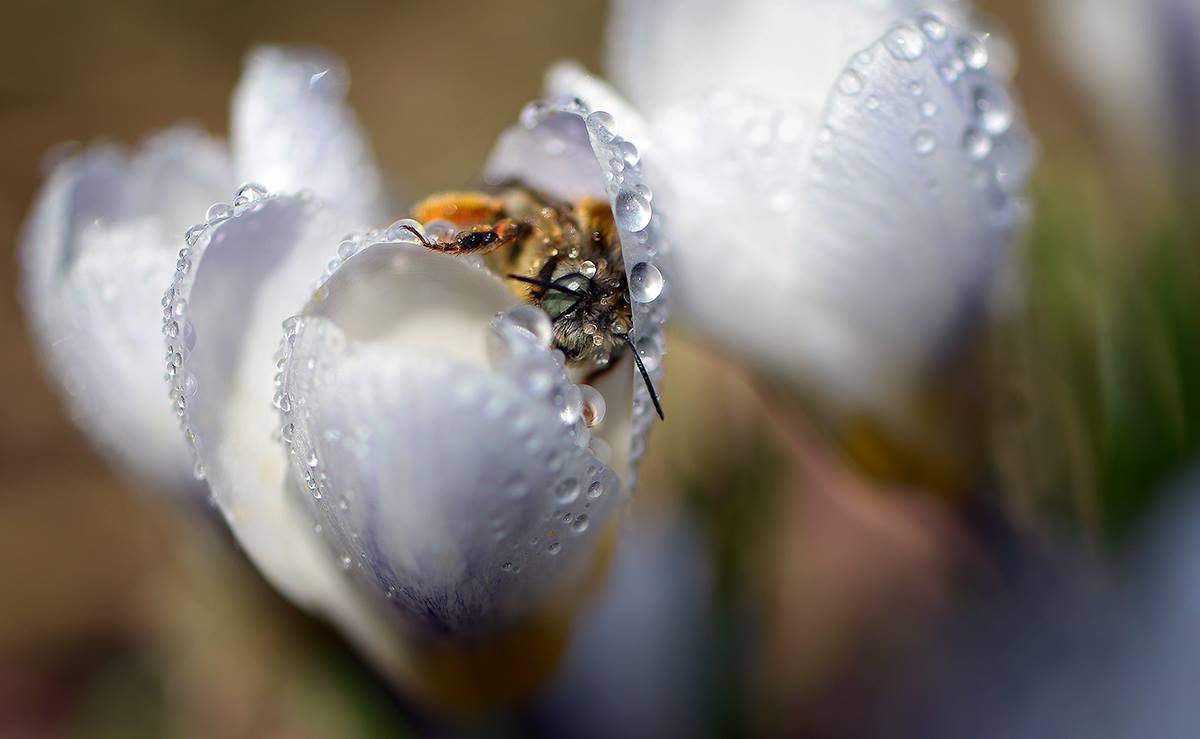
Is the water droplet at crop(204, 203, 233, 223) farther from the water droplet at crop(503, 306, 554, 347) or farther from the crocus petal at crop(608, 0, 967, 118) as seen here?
the crocus petal at crop(608, 0, 967, 118)

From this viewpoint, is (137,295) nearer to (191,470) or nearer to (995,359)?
(191,470)

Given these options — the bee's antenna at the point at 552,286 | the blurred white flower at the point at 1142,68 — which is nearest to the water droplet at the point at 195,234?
the bee's antenna at the point at 552,286

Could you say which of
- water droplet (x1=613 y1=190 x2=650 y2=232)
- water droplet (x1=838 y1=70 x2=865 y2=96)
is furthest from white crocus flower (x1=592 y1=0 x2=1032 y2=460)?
water droplet (x1=613 y1=190 x2=650 y2=232)

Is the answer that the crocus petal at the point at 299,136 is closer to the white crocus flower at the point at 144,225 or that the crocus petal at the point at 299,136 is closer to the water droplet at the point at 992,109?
the white crocus flower at the point at 144,225

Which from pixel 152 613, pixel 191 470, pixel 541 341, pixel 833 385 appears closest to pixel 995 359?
pixel 833 385

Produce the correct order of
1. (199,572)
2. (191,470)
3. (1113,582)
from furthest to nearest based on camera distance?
(199,572) → (1113,582) → (191,470)
